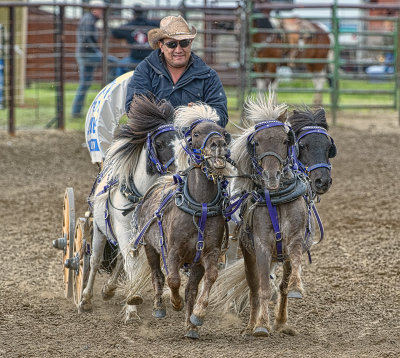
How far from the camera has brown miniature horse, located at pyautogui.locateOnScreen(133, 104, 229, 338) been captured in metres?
4.47

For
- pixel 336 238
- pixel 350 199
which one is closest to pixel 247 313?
pixel 336 238

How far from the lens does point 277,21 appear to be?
53.4 feet

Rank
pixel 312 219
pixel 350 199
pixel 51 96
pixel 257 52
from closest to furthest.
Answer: pixel 312 219, pixel 350 199, pixel 257 52, pixel 51 96

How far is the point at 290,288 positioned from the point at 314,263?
2621 millimetres

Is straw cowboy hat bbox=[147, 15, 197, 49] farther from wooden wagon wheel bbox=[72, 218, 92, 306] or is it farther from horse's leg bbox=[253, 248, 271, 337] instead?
horse's leg bbox=[253, 248, 271, 337]

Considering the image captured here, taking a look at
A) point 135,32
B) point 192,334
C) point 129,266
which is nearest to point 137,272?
point 129,266

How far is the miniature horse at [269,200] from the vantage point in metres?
4.52

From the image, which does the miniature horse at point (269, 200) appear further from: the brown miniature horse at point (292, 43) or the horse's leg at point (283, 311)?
the brown miniature horse at point (292, 43)

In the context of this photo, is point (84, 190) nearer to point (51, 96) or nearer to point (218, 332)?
point (218, 332)

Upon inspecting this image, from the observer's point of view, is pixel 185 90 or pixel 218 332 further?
Result: pixel 185 90

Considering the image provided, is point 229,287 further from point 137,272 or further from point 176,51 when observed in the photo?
point 176,51

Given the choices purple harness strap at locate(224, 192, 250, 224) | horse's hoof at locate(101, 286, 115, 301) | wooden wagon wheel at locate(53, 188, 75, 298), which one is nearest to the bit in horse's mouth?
purple harness strap at locate(224, 192, 250, 224)

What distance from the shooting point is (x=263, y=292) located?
15.0ft

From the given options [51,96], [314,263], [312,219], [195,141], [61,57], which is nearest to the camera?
[195,141]
